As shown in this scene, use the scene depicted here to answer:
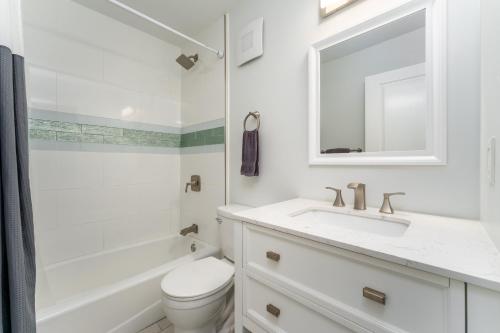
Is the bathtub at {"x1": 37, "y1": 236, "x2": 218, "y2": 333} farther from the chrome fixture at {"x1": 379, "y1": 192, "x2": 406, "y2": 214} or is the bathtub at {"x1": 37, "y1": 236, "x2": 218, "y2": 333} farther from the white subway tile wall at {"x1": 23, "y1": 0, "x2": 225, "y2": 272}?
the chrome fixture at {"x1": 379, "y1": 192, "x2": 406, "y2": 214}

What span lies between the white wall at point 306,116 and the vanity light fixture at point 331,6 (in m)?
0.03

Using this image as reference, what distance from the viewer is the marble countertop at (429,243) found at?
1.58 feet

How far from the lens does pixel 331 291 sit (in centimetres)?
70

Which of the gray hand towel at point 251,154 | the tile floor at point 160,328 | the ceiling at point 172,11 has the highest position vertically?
the ceiling at point 172,11

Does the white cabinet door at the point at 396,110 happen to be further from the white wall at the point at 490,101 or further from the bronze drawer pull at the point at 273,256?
the bronze drawer pull at the point at 273,256

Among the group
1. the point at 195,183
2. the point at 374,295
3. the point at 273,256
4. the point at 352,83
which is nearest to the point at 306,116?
the point at 352,83

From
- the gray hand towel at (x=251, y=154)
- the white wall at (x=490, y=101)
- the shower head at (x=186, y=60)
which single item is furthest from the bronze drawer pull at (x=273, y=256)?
the shower head at (x=186, y=60)

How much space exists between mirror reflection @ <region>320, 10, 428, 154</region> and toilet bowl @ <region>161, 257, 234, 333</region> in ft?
3.31

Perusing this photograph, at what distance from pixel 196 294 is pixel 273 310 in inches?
18.8

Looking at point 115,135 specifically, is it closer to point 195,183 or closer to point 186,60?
point 195,183

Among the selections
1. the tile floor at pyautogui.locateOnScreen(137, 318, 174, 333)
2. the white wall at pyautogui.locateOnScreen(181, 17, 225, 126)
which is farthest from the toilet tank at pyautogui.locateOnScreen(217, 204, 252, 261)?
the white wall at pyautogui.locateOnScreen(181, 17, 225, 126)

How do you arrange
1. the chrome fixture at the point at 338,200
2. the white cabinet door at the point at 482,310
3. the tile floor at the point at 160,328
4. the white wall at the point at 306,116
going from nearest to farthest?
the white cabinet door at the point at 482,310, the white wall at the point at 306,116, the chrome fixture at the point at 338,200, the tile floor at the point at 160,328

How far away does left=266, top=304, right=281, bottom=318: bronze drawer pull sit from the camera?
855mm

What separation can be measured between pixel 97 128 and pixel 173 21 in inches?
46.0
